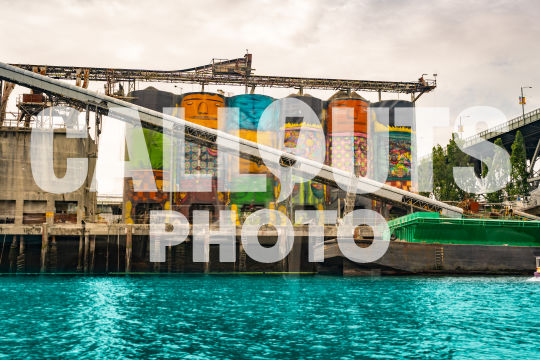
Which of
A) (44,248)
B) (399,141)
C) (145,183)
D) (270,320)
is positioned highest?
(399,141)

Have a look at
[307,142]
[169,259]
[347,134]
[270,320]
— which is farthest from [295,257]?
[347,134]

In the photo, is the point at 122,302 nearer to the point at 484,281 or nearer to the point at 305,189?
the point at 484,281

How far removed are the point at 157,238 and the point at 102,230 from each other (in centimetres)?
487

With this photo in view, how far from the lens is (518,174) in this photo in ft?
198

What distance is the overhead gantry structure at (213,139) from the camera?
45.3 m

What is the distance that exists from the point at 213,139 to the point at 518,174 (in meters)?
38.7

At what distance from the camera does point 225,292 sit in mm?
30281

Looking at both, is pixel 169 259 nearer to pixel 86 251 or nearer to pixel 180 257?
pixel 180 257

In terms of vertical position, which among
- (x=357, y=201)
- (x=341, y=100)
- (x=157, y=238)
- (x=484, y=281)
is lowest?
(x=484, y=281)

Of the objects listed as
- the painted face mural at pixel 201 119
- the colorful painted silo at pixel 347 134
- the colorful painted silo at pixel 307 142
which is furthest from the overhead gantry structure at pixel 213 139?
the colorful painted silo at pixel 347 134

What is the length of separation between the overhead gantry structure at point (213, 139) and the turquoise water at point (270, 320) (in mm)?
15849

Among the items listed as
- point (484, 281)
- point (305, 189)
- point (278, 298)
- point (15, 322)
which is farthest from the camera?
point (305, 189)

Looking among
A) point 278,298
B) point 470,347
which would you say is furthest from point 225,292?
point 470,347

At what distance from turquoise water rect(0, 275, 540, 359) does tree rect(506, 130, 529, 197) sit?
28.9m
